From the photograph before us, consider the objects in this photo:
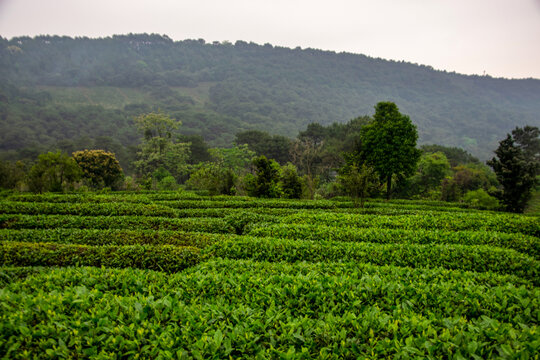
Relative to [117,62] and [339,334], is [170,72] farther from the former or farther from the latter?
[339,334]

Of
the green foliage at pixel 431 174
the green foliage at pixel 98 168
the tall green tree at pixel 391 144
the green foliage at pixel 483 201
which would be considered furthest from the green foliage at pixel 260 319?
the green foliage at pixel 431 174

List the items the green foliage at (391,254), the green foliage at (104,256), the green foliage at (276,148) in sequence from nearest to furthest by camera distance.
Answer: the green foliage at (391,254)
the green foliage at (104,256)
the green foliage at (276,148)

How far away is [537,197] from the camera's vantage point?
3077cm

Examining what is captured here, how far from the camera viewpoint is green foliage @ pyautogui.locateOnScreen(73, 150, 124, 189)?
31750mm

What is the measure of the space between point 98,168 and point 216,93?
435 feet

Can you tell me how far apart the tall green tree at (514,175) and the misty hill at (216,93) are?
74.3 meters

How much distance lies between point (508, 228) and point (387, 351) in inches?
487

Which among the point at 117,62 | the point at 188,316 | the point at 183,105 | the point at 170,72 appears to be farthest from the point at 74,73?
the point at 188,316

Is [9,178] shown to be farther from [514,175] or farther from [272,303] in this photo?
[514,175]

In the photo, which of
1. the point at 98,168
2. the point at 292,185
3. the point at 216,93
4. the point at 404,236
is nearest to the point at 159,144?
the point at 98,168

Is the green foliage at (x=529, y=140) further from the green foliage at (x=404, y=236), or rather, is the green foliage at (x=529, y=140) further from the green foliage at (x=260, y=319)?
the green foliage at (x=260, y=319)

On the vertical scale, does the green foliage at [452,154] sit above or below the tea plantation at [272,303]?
above

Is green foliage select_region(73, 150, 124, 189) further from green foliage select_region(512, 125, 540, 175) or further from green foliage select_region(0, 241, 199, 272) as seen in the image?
green foliage select_region(512, 125, 540, 175)

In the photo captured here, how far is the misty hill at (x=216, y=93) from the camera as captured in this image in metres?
95.9
